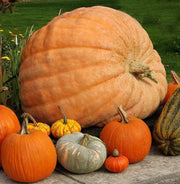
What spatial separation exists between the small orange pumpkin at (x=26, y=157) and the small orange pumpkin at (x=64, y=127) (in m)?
0.56

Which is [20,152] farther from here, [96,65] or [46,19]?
[46,19]

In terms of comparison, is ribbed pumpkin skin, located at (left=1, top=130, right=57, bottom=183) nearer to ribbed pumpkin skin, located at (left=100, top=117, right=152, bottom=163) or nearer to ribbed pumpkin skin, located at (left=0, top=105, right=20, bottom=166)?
ribbed pumpkin skin, located at (left=0, top=105, right=20, bottom=166)

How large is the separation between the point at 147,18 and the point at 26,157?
1526 millimetres

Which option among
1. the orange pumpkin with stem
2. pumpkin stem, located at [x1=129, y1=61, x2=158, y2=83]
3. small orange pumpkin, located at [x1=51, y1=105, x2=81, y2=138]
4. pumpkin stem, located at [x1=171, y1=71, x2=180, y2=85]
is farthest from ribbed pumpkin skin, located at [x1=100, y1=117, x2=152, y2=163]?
pumpkin stem, located at [x1=171, y1=71, x2=180, y2=85]

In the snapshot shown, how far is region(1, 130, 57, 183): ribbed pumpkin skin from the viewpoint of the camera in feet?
8.16

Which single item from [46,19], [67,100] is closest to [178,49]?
[46,19]

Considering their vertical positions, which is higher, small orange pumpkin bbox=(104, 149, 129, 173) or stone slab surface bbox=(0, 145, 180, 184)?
small orange pumpkin bbox=(104, 149, 129, 173)

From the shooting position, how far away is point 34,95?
3.40 metres

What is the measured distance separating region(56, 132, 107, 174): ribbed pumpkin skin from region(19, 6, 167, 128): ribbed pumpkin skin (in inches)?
25.2

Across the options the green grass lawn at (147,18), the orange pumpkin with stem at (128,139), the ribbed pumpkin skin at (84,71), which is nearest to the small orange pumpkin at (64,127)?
the ribbed pumpkin skin at (84,71)

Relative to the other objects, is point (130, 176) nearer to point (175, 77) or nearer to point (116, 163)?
point (116, 163)

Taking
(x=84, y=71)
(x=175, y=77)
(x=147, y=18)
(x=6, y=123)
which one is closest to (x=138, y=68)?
(x=84, y=71)

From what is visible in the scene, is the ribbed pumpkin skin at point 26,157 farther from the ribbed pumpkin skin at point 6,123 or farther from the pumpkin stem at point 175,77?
the pumpkin stem at point 175,77

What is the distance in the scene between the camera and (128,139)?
2.87 meters
